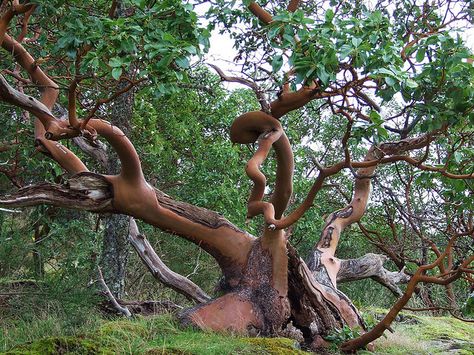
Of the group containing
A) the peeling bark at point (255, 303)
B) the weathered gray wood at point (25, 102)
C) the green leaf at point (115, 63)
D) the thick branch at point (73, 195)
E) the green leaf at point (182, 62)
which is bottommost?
the peeling bark at point (255, 303)

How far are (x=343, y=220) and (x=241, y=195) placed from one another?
2.26m

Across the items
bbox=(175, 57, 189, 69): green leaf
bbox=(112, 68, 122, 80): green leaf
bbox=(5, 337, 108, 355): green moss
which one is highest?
bbox=(175, 57, 189, 69): green leaf

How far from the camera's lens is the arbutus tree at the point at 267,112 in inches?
153

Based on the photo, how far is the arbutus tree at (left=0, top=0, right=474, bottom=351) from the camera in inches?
153

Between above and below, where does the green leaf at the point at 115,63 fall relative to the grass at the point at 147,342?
above

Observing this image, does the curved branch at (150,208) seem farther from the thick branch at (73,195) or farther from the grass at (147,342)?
the grass at (147,342)

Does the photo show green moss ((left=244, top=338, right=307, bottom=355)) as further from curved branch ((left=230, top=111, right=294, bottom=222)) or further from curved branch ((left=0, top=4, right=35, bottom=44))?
curved branch ((left=0, top=4, right=35, bottom=44))

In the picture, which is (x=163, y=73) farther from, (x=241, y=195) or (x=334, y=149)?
(x=334, y=149)

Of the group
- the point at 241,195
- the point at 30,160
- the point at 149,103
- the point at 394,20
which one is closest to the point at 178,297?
the point at 241,195

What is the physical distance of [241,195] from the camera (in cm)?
965

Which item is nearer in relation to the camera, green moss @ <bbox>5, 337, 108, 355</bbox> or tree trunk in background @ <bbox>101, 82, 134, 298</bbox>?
green moss @ <bbox>5, 337, 108, 355</bbox>

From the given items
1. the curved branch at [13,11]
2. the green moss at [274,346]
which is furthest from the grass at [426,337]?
the curved branch at [13,11]

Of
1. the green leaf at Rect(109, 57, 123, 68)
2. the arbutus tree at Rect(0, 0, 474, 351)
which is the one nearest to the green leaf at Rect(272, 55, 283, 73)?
the arbutus tree at Rect(0, 0, 474, 351)

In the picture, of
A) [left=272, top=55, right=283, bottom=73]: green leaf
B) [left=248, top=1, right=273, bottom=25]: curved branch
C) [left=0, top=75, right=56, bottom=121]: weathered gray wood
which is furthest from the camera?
[left=248, top=1, right=273, bottom=25]: curved branch
